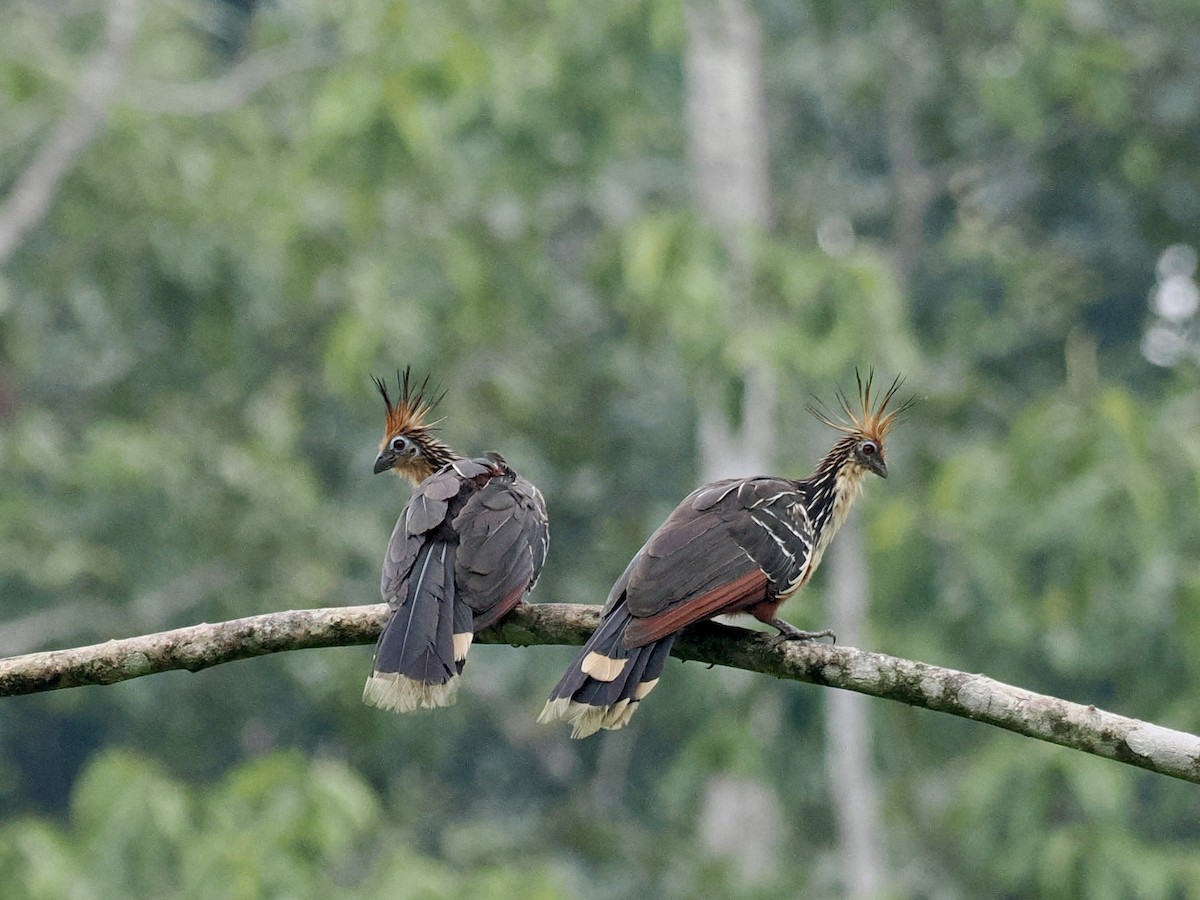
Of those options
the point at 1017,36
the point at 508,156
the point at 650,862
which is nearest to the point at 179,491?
the point at 508,156

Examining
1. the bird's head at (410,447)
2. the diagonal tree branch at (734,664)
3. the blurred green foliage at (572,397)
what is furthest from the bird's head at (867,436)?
the blurred green foliage at (572,397)

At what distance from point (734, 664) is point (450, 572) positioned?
0.74m

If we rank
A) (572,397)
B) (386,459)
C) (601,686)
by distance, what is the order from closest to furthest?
(601,686), (386,459), (572,397)

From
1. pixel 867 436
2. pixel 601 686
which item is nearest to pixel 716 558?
pixel 601 686

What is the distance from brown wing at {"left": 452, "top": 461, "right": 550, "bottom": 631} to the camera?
4125mm

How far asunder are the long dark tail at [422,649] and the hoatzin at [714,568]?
286mm

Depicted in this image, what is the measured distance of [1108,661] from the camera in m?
10.3

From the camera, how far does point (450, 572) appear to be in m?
4.21

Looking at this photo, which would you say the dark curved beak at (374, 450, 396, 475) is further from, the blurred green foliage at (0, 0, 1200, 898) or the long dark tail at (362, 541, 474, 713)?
the blurred green foliage at (0, 0, 1200, 898)

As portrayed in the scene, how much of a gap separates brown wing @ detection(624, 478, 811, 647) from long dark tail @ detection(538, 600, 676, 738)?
0.14 ft

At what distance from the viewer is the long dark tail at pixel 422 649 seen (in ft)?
12.8

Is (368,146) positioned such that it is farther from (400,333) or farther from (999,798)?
(999,798)

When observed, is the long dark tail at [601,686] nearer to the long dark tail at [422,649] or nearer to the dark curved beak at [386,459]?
the long dark tail at [422,649]

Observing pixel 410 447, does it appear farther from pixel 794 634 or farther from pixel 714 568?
pixel 794 634
